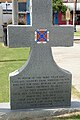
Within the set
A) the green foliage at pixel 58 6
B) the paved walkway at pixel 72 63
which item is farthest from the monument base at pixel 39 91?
the green foliage at pixel 58 6

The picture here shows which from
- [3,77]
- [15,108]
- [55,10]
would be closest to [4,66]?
[3,77]

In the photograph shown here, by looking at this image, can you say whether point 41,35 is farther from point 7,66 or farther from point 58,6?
point 58,6

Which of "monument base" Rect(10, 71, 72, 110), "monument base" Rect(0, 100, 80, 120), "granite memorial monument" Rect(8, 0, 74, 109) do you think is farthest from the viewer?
"monument base" Rect(10, 71, 72, 110)

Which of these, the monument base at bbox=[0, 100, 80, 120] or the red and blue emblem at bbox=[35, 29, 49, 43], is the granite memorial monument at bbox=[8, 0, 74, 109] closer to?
the red and blue emblem at bbox=[35, 29, 49, 43]

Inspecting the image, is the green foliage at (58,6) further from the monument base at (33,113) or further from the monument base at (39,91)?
the monument base at (33,113)

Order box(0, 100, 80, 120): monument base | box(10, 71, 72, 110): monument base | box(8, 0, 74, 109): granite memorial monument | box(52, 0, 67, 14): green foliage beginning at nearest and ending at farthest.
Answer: box(0, 100, 80, 120): monument base → box(8, 0, 74, 109): granite memorial monument → box(10, 71, 72, 110): monument base → box(52, 0, 67, 14): green foliage

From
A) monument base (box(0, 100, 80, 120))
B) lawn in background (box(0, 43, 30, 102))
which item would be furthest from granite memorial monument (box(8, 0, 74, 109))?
lawn in background (box(0, 43, 30, 102))

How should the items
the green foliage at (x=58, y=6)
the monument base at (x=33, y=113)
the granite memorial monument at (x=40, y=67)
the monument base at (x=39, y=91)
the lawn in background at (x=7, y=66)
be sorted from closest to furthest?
the monument base at (x=33, y=113) → the granite memorial monument at (x=40, y=67) → the monument base at (x=39, y=91) → the lawn in background at (x=7, y=66) → the green foliage at (x=58, y=6)

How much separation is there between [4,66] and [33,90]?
5.88 m

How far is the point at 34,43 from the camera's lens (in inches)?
264

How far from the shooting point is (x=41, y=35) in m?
6.69

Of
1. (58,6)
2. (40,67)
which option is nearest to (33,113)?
(40,67)

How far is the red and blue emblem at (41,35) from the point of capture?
21.9 ft

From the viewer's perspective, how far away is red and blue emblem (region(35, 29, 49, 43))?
6.66m
